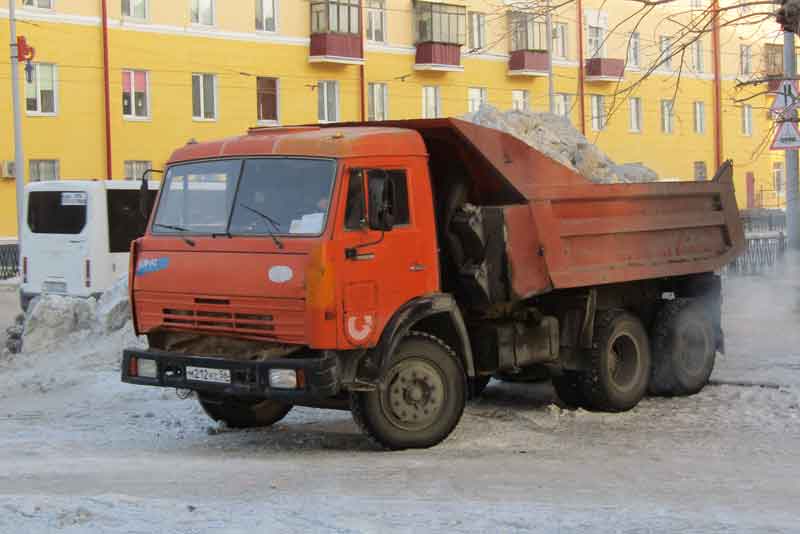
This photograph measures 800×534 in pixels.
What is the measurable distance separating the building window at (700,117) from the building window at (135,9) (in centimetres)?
2890

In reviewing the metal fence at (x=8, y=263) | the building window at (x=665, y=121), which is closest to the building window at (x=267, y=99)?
the metal fence at (x=8, y=263)

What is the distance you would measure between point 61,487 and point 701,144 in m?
54.5

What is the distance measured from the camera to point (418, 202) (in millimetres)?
9367

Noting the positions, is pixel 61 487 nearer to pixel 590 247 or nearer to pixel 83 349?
pixel 590 247

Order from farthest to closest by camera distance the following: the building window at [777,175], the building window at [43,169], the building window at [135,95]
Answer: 1. the building window at [777,175]
2. the building window at [135,95]
3. the building window at [43,169]

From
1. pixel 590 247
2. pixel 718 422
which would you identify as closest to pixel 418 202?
pixel 590 247

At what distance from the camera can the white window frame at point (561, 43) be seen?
52.1 meters

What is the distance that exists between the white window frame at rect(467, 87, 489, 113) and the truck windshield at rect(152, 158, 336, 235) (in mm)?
39880

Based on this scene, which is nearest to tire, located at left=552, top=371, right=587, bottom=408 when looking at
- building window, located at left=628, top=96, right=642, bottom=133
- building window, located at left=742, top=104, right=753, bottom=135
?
building window, located at left=628, top=96, right=642, bottom=133

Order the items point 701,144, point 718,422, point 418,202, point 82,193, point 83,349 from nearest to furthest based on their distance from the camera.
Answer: point 418,202
point 718,422
point 83,349
point 82,193
point 701,144

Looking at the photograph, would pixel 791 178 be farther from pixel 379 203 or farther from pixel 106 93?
pixel 106 93

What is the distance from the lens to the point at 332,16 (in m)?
43.7

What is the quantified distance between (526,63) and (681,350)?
39.1 metres

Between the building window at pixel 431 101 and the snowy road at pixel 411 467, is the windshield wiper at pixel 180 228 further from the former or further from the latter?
the building window at pixel 431 101
